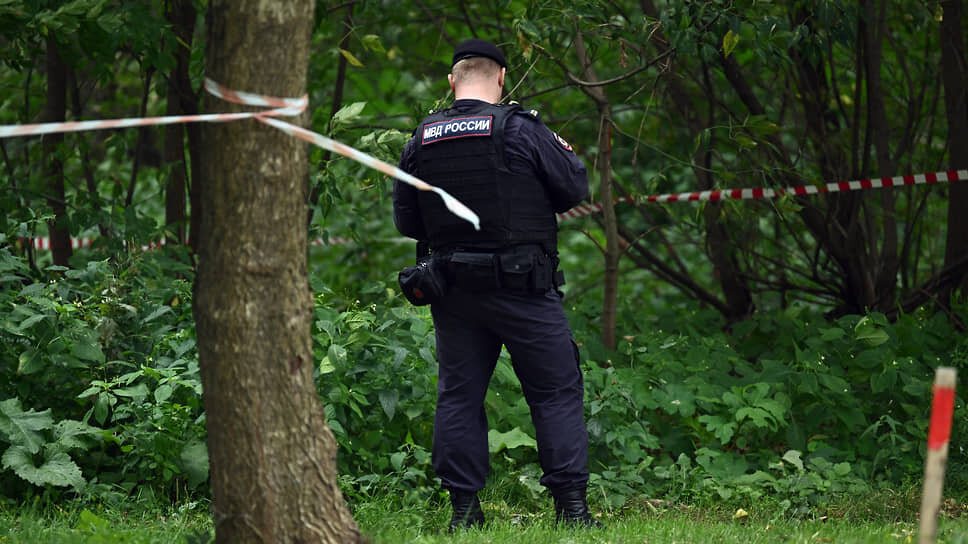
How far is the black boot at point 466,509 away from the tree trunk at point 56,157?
350cm

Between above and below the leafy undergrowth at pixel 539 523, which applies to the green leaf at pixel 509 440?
above

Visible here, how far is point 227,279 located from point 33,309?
2.22m

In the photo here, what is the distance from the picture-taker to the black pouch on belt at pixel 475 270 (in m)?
3.82

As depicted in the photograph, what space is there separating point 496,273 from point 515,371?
0.46 meters

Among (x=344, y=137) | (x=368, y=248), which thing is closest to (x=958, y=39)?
(x=344, y=137)

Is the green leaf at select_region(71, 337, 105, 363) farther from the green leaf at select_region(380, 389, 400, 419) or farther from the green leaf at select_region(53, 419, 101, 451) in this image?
the green leaf at select_region(380, 389, 400, 419)

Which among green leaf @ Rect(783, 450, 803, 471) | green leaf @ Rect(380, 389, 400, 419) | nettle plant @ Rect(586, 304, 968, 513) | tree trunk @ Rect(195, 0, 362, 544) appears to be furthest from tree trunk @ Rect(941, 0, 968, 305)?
tree trunk @ Rect(195, 0, 362, 544)

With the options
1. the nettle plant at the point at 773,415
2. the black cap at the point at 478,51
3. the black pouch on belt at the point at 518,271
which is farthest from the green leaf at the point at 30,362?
the nettle plant at the point at 773,415

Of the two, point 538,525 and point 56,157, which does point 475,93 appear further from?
point 56,157

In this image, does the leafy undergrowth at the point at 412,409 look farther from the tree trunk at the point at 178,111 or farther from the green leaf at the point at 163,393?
the tree trunk at the point at 178,111

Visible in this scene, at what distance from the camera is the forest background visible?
14.9ft

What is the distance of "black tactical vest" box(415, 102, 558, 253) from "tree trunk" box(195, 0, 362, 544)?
1.06m

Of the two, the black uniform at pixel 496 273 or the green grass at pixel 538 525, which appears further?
Answer: the black uniform at pixel 496 273

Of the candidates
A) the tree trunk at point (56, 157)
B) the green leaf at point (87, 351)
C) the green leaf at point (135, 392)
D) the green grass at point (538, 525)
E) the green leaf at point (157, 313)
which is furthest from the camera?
the tree trunk at point (56, 157)
